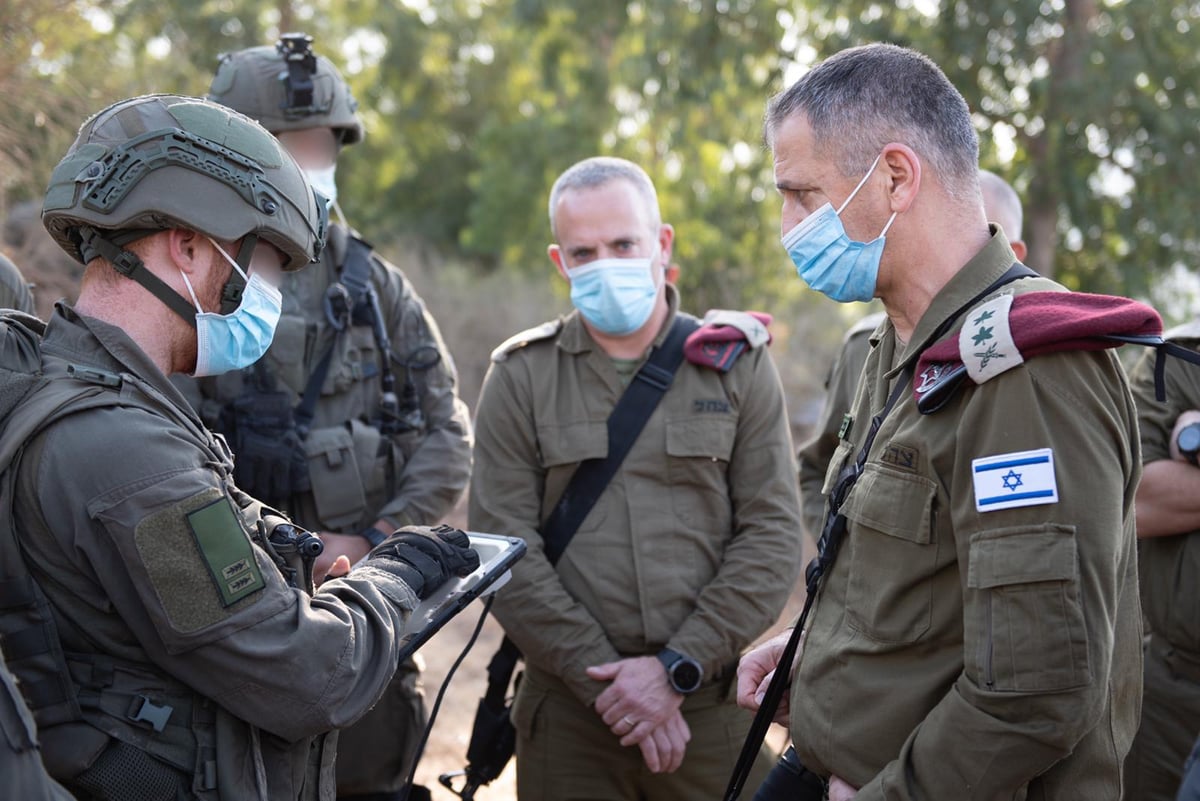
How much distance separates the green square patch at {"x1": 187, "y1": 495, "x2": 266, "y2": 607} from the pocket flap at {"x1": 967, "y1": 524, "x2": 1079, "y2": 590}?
1354 mm

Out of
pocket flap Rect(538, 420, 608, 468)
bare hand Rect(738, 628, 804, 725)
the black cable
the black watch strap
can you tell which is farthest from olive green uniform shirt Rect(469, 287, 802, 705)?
bare hand Rect(738, 628, 804, 725)

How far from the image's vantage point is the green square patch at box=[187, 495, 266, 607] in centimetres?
205

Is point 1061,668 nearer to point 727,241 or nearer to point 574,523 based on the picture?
point 574,523

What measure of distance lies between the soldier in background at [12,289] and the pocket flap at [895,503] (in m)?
2.47

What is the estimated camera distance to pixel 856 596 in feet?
7.59

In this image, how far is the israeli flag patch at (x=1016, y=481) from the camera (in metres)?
1.98

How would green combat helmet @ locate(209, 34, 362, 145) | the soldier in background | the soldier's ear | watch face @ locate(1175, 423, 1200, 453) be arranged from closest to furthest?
the soldier in background
watch face @ locate(1175, 423, 1200, 453)
the soldier's ear
green combat helmet @ locate(209, 34, 362, 145)

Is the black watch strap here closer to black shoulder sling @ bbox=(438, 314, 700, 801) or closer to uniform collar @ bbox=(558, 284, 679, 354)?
black shoulder sling @ bbox=(438, 314, 700, 801)

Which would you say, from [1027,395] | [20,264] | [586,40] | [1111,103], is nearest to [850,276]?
[1027,395]

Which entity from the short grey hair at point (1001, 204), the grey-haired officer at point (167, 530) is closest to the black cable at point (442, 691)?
the grey-haired officer at point (167, 530)

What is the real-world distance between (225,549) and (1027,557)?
4.80ft

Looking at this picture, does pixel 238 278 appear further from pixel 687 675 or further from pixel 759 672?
pixel 687 675

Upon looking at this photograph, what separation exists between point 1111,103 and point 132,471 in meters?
7.75

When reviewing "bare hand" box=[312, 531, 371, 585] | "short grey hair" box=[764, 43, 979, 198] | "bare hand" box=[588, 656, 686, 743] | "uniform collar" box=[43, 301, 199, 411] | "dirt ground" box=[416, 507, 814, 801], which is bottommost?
"dirt ground" box=[416, 507, 814, 801]
